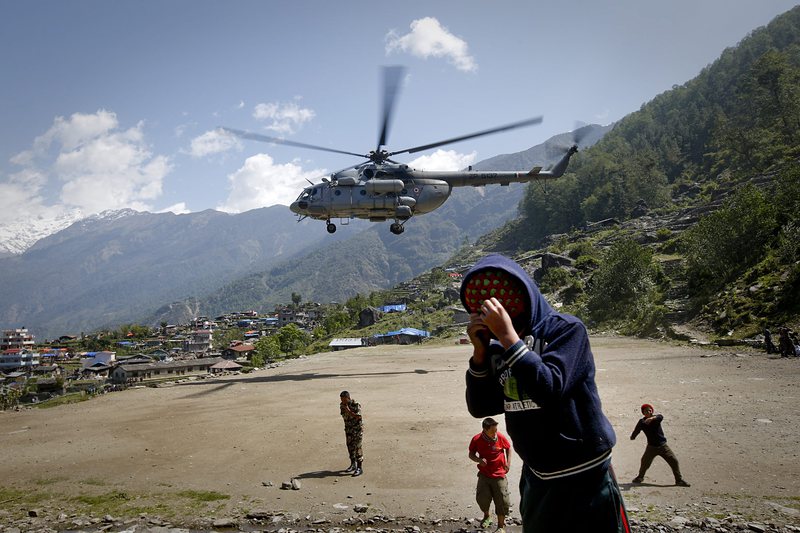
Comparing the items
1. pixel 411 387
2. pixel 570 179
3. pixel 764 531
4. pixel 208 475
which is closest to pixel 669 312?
pixel 411 387

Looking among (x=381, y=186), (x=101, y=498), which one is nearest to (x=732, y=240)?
(x=381, y=186)

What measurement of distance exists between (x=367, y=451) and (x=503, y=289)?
1024cm

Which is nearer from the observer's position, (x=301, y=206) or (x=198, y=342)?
(x=301, y=206)

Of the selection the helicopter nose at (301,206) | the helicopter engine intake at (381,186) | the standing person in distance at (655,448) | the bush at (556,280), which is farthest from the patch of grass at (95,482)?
the bush at (556,280)

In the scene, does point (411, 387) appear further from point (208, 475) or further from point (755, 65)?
point (755, 65)

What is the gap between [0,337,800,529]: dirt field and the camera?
28.2ft

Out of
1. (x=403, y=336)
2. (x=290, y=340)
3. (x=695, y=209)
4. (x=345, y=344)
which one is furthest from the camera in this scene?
(x=290, y=340)

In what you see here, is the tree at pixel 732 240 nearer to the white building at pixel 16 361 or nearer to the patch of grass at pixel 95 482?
the patch of grass at pixel 95 482

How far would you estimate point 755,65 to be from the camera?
82125 millimetres

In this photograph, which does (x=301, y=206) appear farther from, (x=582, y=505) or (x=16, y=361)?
(x=16, y=361)

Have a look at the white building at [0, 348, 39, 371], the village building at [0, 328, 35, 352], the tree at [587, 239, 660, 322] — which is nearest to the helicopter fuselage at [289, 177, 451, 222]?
the tree at [587, 239, 660, 322]

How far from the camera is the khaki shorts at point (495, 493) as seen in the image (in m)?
7.11

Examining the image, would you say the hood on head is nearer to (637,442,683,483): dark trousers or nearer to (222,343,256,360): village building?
(637,442,683,483): dark trousers

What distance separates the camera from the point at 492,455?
23.5ft
